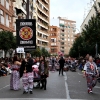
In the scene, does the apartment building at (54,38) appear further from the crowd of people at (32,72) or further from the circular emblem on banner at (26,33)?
the crowd of people at (32,72)

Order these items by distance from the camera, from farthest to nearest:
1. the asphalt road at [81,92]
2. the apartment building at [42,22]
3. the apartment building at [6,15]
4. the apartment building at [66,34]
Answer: the apartment building at [66,34] < the apartment building at [42,22] < the apartment building at [6,15] < the asphalt road at [81,92]

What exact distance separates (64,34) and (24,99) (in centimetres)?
17283

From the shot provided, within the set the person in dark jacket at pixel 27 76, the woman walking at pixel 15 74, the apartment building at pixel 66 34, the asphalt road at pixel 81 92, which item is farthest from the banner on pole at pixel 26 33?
the apartment building at pixel 66 34

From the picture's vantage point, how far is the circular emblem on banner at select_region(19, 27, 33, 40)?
2883 centimetres

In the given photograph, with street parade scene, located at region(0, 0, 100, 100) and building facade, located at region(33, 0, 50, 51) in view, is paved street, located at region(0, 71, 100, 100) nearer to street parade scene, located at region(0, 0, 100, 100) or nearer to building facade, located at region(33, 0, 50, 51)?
street parade scene, located at region(0, 0, 100, 100)

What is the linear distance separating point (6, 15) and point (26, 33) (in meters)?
20.2

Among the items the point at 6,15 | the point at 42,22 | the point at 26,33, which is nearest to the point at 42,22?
the point at 42,22

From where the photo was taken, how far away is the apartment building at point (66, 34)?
17925 centimetres

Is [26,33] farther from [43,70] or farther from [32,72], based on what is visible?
[32,72]

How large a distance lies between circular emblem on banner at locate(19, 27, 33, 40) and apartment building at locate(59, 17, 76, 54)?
5802 inches

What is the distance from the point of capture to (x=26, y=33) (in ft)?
95.1

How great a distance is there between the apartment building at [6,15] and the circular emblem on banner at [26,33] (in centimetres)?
1583

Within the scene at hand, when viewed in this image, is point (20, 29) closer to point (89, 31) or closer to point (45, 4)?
point (89, 31)

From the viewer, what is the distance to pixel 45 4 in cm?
11094
